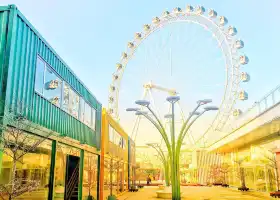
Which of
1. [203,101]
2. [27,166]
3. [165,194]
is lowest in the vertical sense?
[165,194]

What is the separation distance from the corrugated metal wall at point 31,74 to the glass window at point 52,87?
189mm

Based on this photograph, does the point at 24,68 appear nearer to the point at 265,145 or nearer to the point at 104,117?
the point at 104,117

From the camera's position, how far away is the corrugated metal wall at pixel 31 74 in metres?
6.80

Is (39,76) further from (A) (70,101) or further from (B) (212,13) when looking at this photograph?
(B) (212,13)

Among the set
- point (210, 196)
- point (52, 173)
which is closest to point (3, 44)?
point (52, 173)

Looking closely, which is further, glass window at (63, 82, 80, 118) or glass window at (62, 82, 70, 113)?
glass window at (63, 82, 80, 118)

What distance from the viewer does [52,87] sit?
9.09 m

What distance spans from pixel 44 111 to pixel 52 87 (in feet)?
3.10

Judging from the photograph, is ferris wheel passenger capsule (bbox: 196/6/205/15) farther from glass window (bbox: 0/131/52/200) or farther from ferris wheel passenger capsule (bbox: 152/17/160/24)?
glass window (bbox: 0/131/52/200)

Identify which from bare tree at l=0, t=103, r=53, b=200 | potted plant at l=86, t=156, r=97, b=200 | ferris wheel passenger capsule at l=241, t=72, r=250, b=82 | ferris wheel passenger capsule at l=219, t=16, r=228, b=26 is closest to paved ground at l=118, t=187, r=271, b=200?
potted plant at l=86, t=156, r=97, b=200

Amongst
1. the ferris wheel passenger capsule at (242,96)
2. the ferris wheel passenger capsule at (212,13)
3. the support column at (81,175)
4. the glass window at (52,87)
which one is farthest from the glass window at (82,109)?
the ferris wheel passenger capsule at (212,13)

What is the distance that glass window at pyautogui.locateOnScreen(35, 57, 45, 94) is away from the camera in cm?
804

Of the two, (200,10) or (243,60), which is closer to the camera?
(243,60)

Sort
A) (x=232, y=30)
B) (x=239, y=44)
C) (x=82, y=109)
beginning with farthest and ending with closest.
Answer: (x=232, y=30) → (x=239, y=44) → (x=82, y=109)
